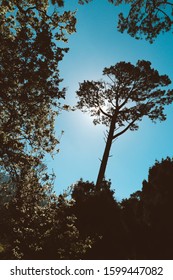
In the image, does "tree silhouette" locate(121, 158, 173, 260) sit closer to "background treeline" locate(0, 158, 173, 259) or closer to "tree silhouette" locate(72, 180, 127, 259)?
"background treeline" locate(0, 158, 173, 259)

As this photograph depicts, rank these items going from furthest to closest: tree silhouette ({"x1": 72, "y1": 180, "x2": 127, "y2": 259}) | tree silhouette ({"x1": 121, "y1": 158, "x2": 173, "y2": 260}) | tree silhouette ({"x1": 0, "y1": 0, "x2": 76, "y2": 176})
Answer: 1. tree silhouette ({"x1": 72, "y1": 180, "x2": 127, "y2": 259})
2. tree silhouette ({"x1": 121, "y1": 158, "x2": 173, "y2": 260})
3. tree silhouette ({"x1": 0, "y1": 0, "x2": 76, "y2": 176})

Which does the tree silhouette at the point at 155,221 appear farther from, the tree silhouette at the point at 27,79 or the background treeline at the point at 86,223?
the tree silhouette at the point at 27,79

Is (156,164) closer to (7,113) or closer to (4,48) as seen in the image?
(7,113)

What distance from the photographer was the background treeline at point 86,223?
9.51 meters

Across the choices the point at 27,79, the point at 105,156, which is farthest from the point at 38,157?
the point at 105,156

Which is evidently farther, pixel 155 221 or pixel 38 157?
pixel 155 221

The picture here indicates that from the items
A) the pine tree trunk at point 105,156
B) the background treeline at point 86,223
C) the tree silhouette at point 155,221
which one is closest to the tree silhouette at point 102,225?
the background treeline at point 86,223

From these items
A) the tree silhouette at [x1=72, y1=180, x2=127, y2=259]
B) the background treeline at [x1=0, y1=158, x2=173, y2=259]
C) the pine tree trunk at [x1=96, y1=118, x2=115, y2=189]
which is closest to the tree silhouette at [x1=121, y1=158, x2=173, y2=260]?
the background treeline at [x1=0, y1=158, x2=173, y2=259]

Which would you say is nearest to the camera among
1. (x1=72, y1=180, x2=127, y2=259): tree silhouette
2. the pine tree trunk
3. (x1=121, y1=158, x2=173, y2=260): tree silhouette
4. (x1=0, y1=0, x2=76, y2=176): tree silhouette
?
(x1=0, y1=0, x2=76, y2=176): tree silhouette

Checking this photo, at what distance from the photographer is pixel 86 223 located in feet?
47.0

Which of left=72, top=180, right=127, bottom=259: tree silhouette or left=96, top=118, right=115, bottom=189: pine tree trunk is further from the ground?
left=96, top=118, right=115, bottom=189: pine tree trunk

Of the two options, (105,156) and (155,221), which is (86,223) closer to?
(155,221)

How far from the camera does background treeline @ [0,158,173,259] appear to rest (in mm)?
9508

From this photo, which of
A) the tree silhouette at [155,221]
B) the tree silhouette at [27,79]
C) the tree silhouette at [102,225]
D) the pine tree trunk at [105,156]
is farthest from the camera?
the pine tree trunk at [105,156]
